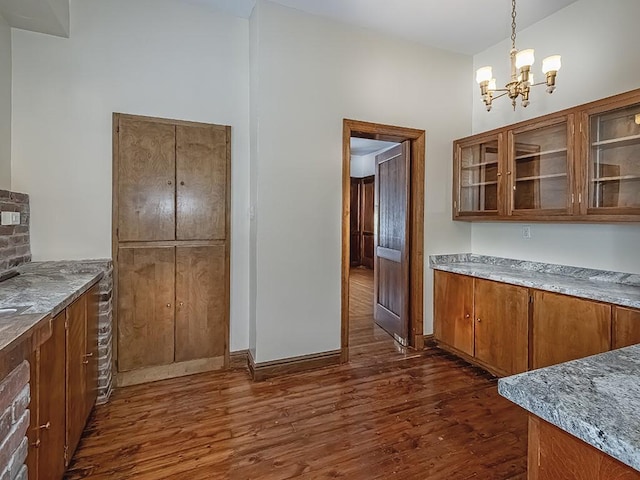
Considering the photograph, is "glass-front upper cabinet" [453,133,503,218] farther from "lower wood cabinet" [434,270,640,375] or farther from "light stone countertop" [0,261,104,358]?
"light stone countertop" [0,261,104,358]

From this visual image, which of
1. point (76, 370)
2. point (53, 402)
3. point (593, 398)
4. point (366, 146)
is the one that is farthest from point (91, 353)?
point (366, 146)

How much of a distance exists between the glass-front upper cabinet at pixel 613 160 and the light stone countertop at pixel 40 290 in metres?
3.25

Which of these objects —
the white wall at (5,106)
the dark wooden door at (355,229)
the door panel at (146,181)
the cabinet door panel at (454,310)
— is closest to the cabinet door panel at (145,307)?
the door panel at (146,181)

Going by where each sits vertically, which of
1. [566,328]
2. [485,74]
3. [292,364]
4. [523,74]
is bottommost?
[292,364]

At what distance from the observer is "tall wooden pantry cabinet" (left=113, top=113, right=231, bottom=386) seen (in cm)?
272

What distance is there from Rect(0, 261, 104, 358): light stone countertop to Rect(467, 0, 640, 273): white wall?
3547 millimetres

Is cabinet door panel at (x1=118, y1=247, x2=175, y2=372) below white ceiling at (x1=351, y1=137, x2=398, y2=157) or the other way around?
below

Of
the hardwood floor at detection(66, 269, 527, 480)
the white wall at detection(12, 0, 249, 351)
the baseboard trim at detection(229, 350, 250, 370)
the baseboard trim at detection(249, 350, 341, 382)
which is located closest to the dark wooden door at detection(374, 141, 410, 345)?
the hardwood floor at detection(66, 269, 527, 480)

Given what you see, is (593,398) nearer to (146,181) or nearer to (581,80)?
(146,181)

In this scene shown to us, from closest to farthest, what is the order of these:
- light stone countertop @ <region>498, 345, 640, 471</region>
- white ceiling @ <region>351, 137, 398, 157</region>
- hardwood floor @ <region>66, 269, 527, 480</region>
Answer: light stone countertop @ <region>498, 345, 640, 471</region> → hardwood floor @ <region>66, 269, 527, 480</region> → white ceiling @ <region>351, 137, 398, 157</region>

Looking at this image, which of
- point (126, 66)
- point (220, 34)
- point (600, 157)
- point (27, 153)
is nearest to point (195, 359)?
point (27, 153)

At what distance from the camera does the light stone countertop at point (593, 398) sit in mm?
628

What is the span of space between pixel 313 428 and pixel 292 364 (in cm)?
84

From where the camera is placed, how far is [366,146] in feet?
25.0
